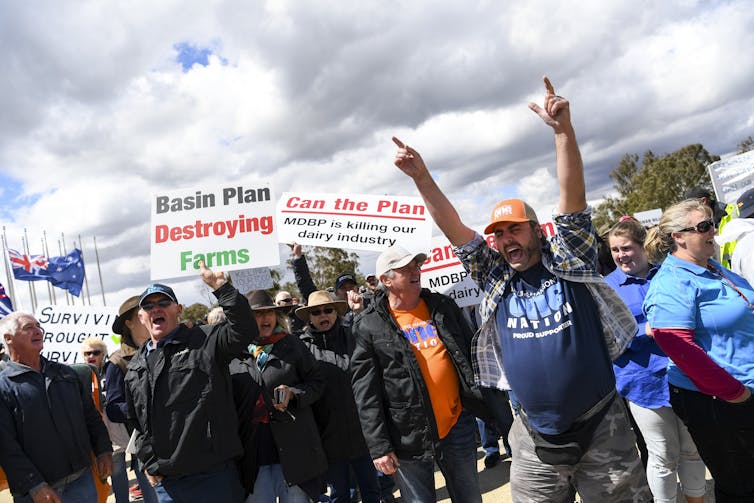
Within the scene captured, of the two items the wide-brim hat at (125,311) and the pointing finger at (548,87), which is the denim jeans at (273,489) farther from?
the pointing finger at (548,87)

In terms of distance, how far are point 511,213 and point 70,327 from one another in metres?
7.59

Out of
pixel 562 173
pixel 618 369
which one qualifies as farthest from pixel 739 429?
pixel 562 173

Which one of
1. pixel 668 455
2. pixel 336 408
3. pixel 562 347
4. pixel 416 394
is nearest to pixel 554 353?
pixel 562 347

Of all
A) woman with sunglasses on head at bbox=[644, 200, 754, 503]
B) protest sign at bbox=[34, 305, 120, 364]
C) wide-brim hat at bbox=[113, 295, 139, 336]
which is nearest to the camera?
woman with sunglasses on head at bbox=[644, 200, 754, 503]

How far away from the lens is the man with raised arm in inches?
92.7

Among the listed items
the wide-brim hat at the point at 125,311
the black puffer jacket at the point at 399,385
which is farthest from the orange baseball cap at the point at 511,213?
the wide-brim hat at the point at 125,311

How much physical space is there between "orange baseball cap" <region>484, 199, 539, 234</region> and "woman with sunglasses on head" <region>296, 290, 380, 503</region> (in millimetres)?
2053

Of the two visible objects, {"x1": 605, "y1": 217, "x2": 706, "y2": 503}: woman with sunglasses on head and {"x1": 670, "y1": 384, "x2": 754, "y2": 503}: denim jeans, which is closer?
{"x1": 670, "y1": 384, "x2": 754, "y2": 503}: denim jeans

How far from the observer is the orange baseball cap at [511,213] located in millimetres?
2506

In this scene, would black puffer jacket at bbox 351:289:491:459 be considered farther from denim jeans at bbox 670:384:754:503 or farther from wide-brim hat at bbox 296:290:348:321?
wide-brim hat at bbox 296:290:348:321

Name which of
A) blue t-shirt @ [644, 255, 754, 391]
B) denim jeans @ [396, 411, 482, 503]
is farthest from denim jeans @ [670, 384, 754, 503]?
denim jeans @ [396, 411, 482, 503]

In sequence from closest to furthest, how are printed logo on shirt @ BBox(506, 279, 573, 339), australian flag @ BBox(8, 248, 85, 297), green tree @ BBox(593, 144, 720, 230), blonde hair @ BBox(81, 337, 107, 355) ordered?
printed logo on shirt @ BBox(506, 279, 573, 339) → blonde hair @ BBox(81, 337, 107, 355) → australian flag @ BBox(8, 248, 85, 297) → green tree @ BBox(593, 144, 720, 230)

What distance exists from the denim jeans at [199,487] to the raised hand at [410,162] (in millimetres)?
1999

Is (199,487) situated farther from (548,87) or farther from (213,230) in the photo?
(548,87)
